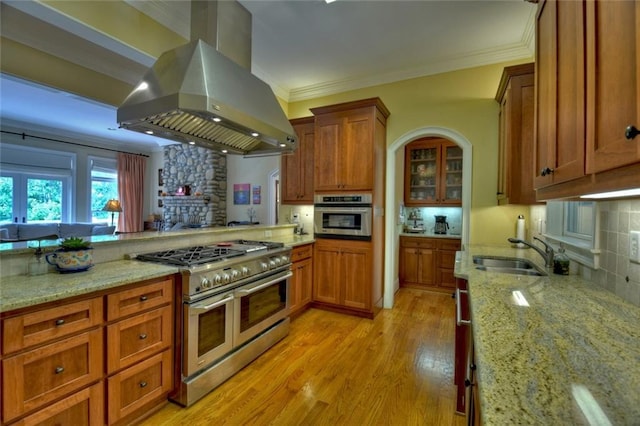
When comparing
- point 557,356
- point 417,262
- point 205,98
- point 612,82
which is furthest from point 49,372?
point 417,262

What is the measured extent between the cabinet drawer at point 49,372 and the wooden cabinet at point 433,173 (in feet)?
14.8

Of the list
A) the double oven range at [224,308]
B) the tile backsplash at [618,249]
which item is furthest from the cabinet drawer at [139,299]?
the tile backsplash at [618,249]

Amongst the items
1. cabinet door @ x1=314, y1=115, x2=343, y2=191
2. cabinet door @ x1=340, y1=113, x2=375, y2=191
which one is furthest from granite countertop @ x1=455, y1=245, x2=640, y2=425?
cabinet door @ x1=314, y1=115, x2=343, y2=191

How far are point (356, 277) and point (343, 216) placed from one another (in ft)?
2.48

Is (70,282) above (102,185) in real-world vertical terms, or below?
below

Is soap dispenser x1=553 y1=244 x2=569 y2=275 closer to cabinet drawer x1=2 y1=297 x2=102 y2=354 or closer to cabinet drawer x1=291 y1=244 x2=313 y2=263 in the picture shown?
cabinet drawer x1=291 y1=244 x2=313 y2=263

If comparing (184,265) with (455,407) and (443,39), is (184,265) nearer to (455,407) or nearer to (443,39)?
(455,407)

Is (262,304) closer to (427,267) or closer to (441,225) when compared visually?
(427,267)

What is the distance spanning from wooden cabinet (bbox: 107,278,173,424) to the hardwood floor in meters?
0.21

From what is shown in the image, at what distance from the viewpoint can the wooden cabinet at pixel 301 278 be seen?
3.28m

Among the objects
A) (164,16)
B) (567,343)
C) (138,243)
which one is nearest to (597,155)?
(567,343)

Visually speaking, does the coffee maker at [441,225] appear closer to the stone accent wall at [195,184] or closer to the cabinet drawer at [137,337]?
the cabinet drawer at [137,337]

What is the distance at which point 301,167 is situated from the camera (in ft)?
13.3

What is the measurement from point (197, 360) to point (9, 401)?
2.93ft
